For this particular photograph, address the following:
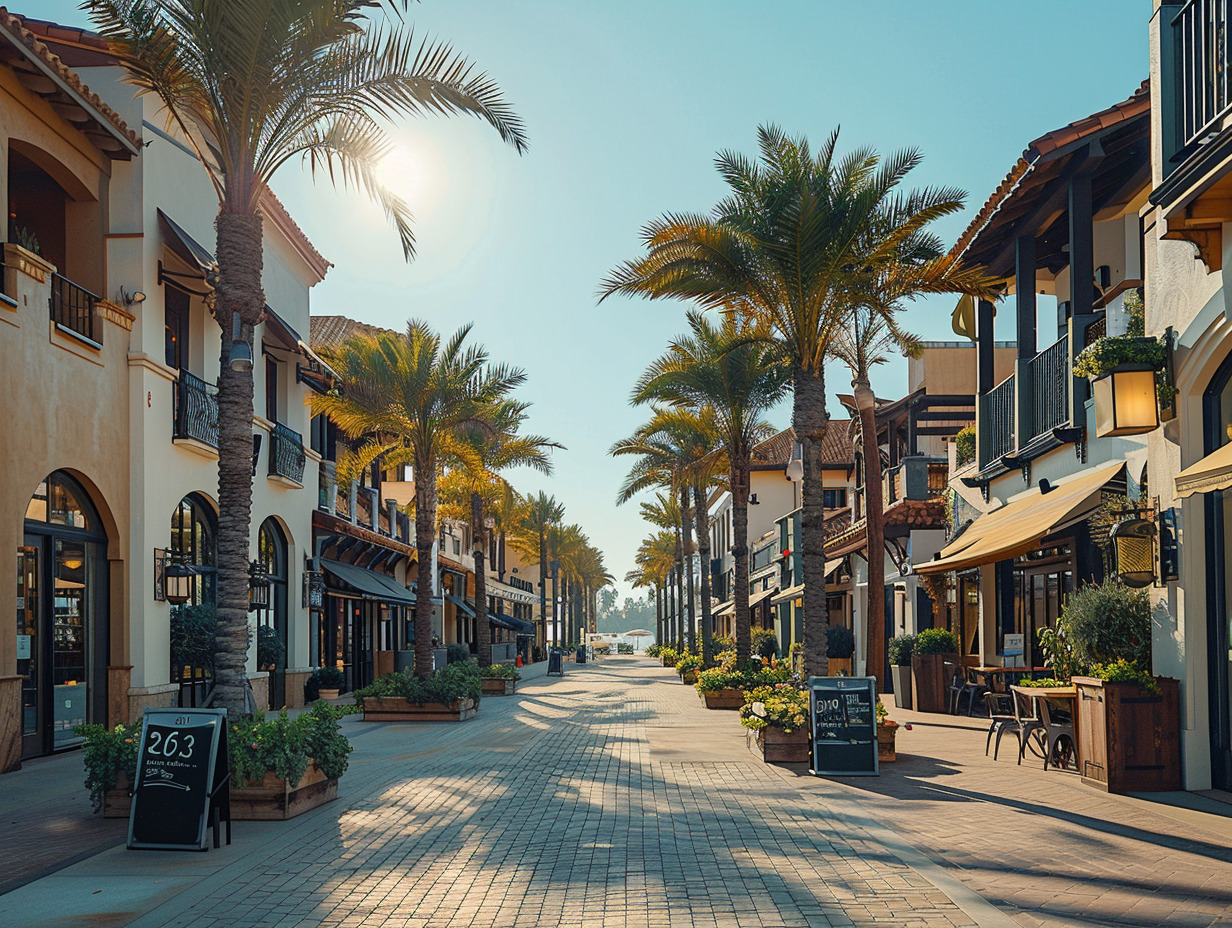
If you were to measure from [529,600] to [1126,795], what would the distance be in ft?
171

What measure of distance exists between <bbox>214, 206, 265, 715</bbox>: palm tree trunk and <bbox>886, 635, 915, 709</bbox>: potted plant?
560 inches

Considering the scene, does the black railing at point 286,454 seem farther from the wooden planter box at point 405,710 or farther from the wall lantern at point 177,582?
the wall lantern at point 177,582

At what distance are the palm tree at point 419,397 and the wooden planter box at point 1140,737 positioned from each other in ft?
49.0

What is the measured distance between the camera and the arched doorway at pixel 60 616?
583 inches

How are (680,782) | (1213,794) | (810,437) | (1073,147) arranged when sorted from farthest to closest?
(810,437), (1073,147), (680,782), (1213,794)

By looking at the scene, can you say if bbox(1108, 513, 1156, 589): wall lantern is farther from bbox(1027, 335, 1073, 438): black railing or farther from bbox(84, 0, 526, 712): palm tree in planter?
bbox(84, 0, 526, 712): palm tree in planter

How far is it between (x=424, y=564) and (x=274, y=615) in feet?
12.2

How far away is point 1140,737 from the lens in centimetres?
1105

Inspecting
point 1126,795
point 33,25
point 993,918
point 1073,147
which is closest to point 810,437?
point 1073,147

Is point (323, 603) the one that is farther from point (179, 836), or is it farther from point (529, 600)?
point (529, 600)

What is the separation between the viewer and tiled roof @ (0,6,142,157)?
538 inches

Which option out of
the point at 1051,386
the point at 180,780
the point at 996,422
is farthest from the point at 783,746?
the point at 996,422

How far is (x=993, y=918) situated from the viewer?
21.9 ft

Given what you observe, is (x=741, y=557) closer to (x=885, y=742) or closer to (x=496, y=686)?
(x=496, y=686)
